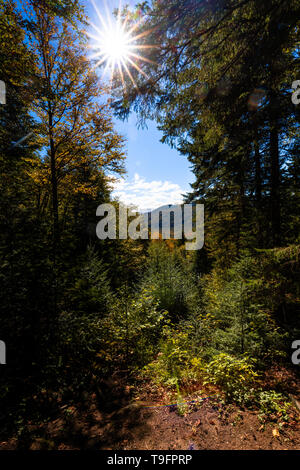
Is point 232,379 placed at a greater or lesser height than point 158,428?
greater

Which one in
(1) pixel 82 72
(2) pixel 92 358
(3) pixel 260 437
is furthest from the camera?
(1) pixel 82 72

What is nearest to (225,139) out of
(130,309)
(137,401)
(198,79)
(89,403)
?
(198,79)

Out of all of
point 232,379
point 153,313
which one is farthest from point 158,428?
point 153,313

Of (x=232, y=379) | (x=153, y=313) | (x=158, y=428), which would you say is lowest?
(x=158, y=428)

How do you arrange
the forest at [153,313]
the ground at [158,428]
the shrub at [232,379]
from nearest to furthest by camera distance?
the ground at [158,428], the forest at [153,313], the shrub at [232,379]

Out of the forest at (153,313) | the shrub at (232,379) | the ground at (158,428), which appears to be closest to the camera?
the ground at (158,428)

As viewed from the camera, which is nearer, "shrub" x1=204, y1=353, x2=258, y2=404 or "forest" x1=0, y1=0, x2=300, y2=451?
"forest" x1=0, y1=0, x2=300, y2=451

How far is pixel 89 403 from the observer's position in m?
3.08

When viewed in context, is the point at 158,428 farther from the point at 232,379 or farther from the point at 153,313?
the point at 153,313

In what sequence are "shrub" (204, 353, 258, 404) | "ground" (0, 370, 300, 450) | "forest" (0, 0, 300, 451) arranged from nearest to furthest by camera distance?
"ground" (0, 370, 300, 450) → "forest" (0, 0, 300, 451) → "shrub" (204, 353, 258, 404)

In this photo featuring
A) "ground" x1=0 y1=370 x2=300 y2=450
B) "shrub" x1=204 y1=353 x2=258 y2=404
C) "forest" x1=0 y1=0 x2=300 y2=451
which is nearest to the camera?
"ground" x1=0 y1=370 x2=300 y2=450

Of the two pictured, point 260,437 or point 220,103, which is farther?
point 220,103

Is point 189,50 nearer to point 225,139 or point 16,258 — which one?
point 225,139

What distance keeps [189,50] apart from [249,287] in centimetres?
489
